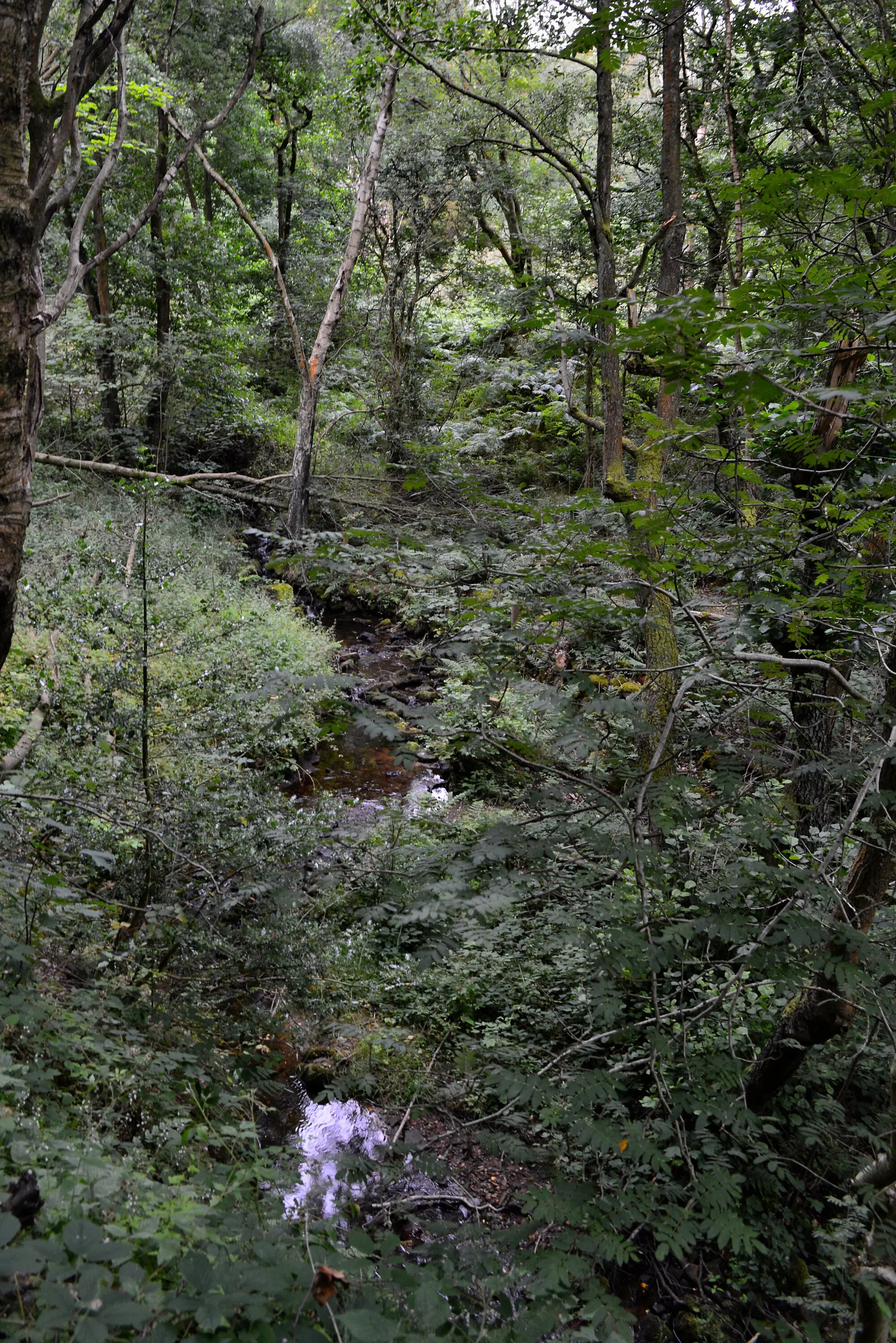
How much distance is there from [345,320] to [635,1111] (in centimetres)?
1336

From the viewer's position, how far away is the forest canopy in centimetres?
215

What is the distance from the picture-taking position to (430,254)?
13023mm

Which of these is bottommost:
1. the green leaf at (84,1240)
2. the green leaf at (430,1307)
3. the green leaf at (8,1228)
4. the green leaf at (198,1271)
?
the green leaf at (430,1307)

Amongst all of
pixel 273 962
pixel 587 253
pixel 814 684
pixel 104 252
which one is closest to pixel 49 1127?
pixel 273 962

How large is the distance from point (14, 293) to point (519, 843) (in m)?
2.21

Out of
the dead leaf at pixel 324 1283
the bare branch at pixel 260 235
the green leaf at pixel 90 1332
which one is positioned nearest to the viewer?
the green leaf at pixel 90 1332

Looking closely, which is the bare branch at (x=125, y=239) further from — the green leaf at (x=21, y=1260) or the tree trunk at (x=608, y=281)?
the tree trunk at (x=608, y=281)

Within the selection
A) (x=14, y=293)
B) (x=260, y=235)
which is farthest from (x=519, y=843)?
(x=260, y=235)

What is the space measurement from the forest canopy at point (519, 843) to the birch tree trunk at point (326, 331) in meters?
2.05

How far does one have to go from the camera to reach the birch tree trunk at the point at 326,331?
34.9 ft

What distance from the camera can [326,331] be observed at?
435 inches

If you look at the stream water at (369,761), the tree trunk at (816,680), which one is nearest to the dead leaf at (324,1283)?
the tree trunk at (816,680)

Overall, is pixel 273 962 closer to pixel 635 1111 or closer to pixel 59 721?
pixel 635 1111

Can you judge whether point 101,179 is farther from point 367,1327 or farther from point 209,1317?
point 367,1327
